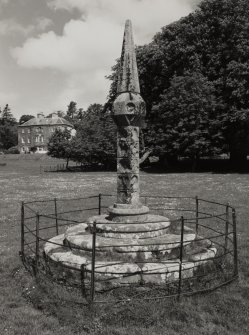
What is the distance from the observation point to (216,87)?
141 feet

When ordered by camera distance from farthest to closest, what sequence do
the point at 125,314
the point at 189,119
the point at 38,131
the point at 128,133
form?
the point at 38,131, the point at 189,119, the point at 128,133, the point at 125,314

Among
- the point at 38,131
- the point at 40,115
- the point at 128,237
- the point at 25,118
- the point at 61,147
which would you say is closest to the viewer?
the point at 128,237

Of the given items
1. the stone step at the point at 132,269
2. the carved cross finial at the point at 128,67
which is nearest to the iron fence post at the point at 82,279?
the stone step at the point at 132,269

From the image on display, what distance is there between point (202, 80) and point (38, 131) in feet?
301

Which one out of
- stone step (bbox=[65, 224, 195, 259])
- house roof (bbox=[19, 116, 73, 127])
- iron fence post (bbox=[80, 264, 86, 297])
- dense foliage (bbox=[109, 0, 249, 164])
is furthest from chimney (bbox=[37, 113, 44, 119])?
iron fence post (bbox=[80, 264, 86, 297])

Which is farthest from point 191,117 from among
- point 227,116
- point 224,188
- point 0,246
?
point 0,246

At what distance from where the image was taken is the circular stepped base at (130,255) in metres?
8.05

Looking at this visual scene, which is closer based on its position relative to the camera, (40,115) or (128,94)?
(128,94)

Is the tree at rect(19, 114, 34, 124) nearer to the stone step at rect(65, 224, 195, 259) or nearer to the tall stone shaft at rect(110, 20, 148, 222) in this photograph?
the tall stone shaft at rect(110, 20, 148, 222)

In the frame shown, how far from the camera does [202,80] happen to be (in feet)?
134

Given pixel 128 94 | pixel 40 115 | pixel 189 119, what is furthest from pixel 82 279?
pixel 40 115

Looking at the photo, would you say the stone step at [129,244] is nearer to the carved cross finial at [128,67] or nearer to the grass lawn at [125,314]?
the grass lawn at [125,314]

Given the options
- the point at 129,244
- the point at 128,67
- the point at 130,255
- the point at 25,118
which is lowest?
the point at 130,255

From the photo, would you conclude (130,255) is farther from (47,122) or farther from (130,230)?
(47,122)
